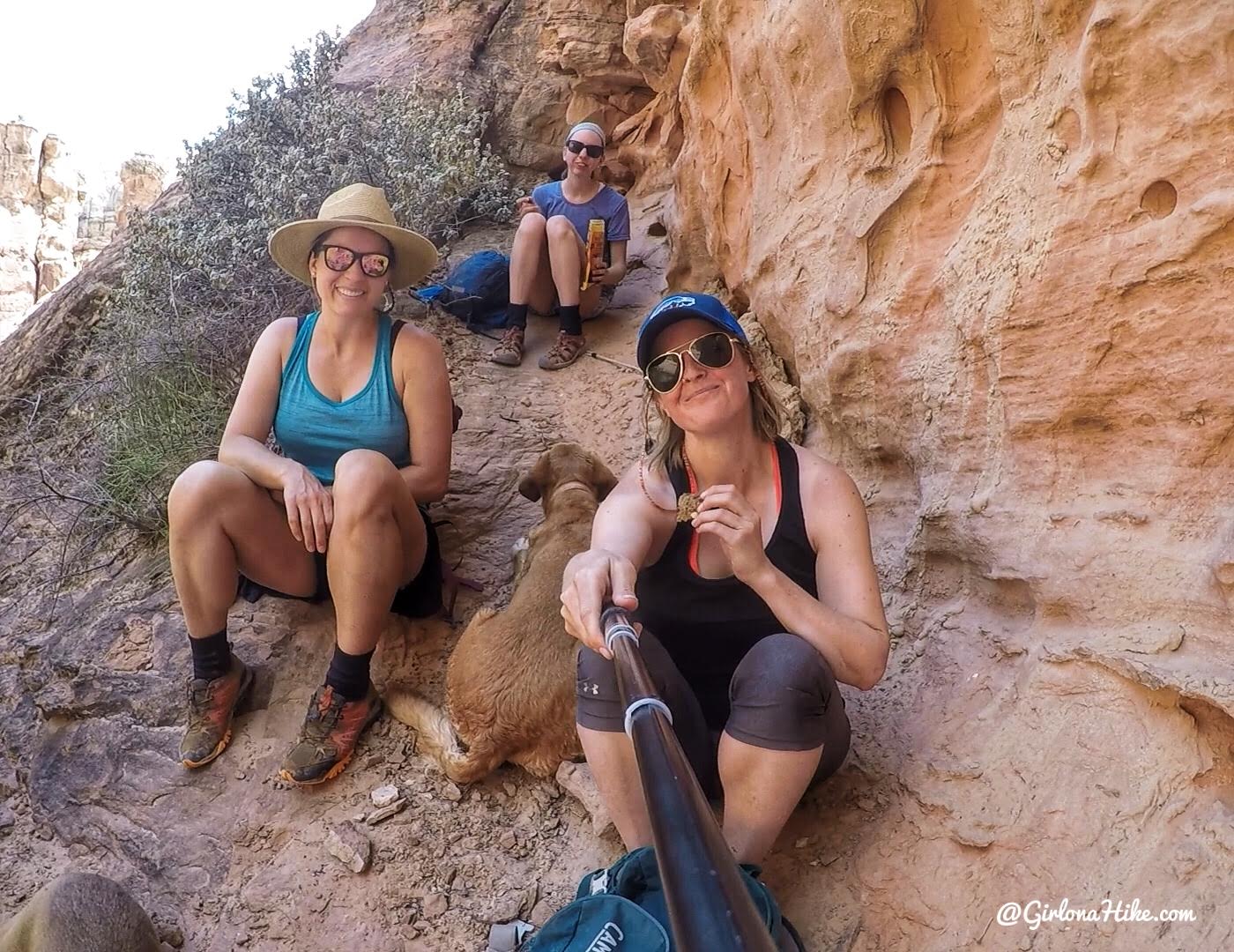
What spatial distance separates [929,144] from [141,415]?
384cm

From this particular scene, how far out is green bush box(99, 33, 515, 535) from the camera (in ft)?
14.3

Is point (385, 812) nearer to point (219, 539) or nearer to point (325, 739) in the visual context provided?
point (325, 739)

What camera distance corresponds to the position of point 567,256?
4.98m

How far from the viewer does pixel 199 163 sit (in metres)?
5.99

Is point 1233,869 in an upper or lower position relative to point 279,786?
lower

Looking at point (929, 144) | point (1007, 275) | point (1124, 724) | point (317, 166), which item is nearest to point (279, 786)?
point (1124, 724)

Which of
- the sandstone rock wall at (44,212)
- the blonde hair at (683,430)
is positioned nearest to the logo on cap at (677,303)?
the blonde hair at (683,430)

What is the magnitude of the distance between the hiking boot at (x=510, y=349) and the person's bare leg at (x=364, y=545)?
2.36 meters

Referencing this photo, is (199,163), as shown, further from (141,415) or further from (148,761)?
(148,761)

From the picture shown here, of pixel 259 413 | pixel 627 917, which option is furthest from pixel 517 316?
pixel 627 917

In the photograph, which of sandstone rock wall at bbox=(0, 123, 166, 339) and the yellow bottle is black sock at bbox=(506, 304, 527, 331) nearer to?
the yellow bottle

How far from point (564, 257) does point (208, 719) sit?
10.2 ft

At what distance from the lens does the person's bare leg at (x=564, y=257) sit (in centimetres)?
498

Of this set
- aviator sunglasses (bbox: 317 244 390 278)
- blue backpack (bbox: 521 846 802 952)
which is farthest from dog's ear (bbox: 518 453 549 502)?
blue backpack (bbox: 521 846 802 952)
